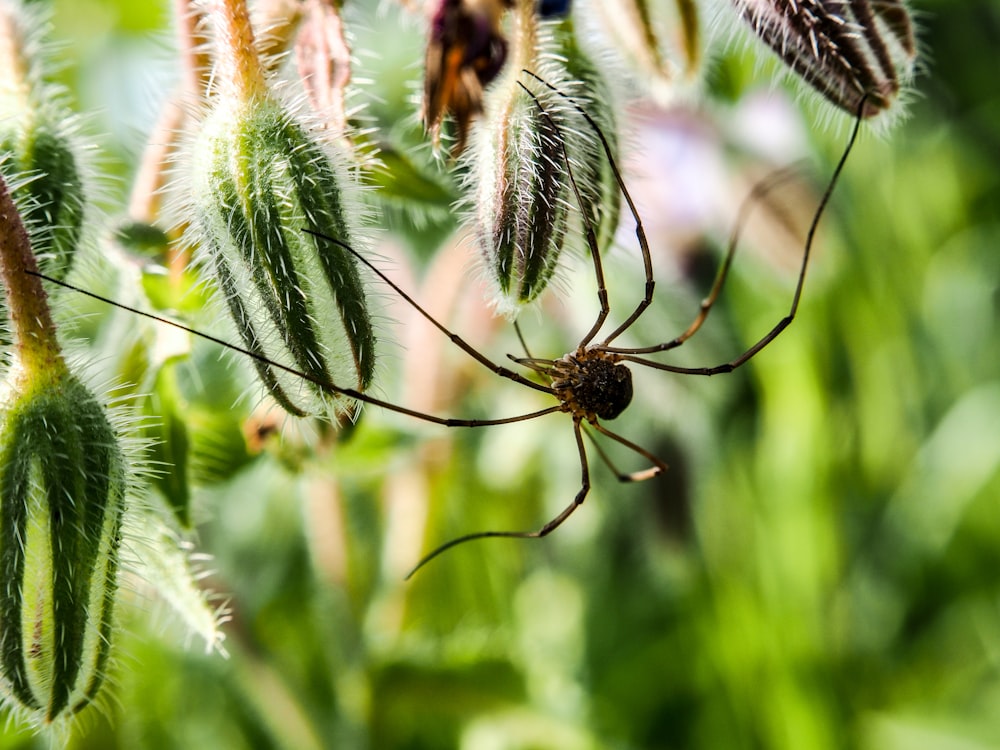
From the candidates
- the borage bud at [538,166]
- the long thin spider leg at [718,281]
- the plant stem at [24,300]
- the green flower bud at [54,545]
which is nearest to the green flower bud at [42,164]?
the plant stem at [24,300]

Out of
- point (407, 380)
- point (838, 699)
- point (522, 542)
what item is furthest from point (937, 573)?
point (407, 380)

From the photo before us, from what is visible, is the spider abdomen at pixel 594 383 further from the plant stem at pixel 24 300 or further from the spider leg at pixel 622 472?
the plant stem at pixel 24 300

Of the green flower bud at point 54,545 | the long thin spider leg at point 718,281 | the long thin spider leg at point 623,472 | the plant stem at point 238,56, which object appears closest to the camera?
the green flower bud at point 54,545

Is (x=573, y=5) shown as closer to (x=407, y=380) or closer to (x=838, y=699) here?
(x=407, y=380)

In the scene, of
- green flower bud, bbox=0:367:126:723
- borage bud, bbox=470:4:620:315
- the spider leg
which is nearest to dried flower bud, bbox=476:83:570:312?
borage bud, bbox=470:4:620:315

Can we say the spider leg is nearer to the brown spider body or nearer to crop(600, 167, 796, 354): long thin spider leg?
the brown spider body

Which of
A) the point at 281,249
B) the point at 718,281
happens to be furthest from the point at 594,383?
the point at 281,249
